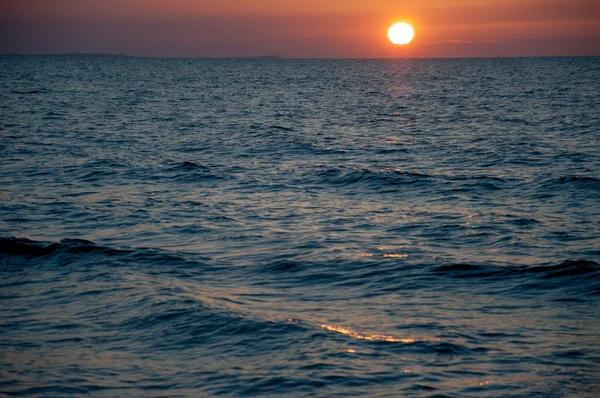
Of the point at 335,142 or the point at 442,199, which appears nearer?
the point at 442,199

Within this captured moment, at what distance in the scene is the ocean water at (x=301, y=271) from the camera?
11109mm

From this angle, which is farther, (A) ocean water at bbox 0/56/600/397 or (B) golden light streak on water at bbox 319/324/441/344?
(B) golden light streak on water at bbox 319/324/441/344

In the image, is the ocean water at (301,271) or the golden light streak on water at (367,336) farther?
the golden light streak on water at (367,336)

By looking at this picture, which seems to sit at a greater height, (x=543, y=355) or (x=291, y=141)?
(x=291, y=141)

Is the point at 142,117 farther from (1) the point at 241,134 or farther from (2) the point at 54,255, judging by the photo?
(2) the point at 54,255

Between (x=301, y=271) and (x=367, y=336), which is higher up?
(x=301, y=271)

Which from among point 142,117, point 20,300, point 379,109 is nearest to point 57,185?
point 20,300

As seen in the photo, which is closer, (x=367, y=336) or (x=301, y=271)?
(x=367, y=336)

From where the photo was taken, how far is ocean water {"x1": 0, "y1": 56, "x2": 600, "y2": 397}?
11.1m

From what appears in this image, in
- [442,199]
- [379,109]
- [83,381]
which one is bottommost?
[83,381]

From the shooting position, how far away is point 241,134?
4591cm

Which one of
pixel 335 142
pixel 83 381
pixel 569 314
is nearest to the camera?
pixel 83 381

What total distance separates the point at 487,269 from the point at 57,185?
60.5ft

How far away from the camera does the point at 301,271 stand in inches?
653
